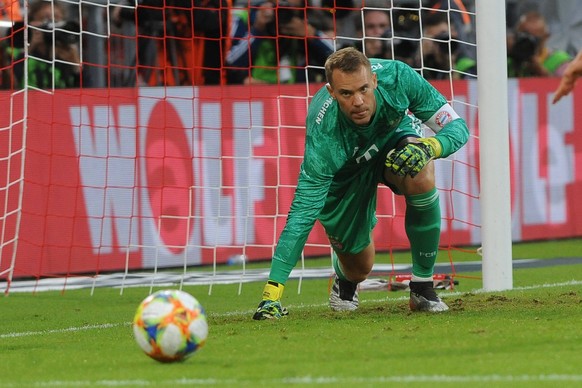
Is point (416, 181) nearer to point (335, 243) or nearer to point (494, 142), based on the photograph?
point (335, 243)

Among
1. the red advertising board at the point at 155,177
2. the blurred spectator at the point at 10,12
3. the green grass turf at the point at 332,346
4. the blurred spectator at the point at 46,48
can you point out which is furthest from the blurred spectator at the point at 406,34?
the green grass turf at the point at 332,346

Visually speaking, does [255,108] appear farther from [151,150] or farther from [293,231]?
[293,231]

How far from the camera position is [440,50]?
516 inches

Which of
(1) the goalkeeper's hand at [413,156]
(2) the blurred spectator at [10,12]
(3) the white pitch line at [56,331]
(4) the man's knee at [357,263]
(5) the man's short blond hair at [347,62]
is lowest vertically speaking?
(3) the white pitch line at [56,331]

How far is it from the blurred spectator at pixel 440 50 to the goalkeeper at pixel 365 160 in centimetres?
445

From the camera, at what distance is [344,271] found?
27.3ft

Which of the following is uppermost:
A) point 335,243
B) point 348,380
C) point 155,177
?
point 155,177

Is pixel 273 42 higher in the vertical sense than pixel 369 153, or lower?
higher

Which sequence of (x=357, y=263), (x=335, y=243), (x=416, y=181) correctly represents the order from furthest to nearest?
1. (x=357, y=263)
2. (x=335, y=243)
3. (x=416, y=181)

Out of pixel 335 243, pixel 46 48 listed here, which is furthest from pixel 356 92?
pixel 46 48

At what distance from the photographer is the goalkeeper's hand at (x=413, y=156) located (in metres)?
7.09

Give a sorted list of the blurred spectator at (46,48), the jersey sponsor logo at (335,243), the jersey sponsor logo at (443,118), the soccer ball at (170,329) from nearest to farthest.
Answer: the soccer ball at (170,329) → the jersey sponsor logo at (443,118) → the jersey sponsor logo at (335,243) → the blurred spectator at (46,48)

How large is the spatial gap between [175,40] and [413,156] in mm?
5336

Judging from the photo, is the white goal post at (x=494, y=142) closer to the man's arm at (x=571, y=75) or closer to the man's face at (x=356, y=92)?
the man's face at (x=356, y=92)
